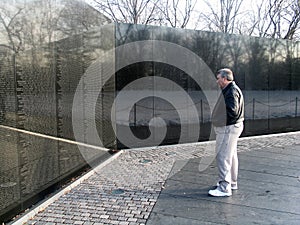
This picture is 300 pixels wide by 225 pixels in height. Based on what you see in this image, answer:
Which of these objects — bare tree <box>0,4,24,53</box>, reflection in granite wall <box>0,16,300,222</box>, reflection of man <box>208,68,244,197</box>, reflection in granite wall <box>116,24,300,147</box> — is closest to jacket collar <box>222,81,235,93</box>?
reflection of man <box>208,68,244,197</box>

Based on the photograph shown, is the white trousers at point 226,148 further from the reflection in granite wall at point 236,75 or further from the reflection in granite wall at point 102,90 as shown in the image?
the reflection in granite wall at point 236,75

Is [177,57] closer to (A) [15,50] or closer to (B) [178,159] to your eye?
(B) [178,159]

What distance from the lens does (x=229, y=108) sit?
182 inches

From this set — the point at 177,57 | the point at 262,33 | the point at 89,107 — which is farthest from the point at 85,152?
the point at 262,33

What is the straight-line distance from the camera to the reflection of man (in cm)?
464

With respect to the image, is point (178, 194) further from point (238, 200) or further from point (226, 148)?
point (226, 148)

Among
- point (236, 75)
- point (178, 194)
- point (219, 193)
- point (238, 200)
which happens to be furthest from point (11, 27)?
point (236, 75)

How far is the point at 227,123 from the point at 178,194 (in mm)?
1362

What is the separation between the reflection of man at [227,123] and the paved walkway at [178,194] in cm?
28

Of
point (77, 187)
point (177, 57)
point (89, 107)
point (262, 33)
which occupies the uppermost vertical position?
point (262, 33)

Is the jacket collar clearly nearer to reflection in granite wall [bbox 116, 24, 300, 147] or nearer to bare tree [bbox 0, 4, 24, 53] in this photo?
bare tree [bbox 0, 4, 24, 53]

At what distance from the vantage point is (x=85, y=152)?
645 centimetres

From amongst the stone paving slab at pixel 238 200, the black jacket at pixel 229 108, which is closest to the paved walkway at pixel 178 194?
the stone paving slab at pixel 238 200

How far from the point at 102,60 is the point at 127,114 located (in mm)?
3151
